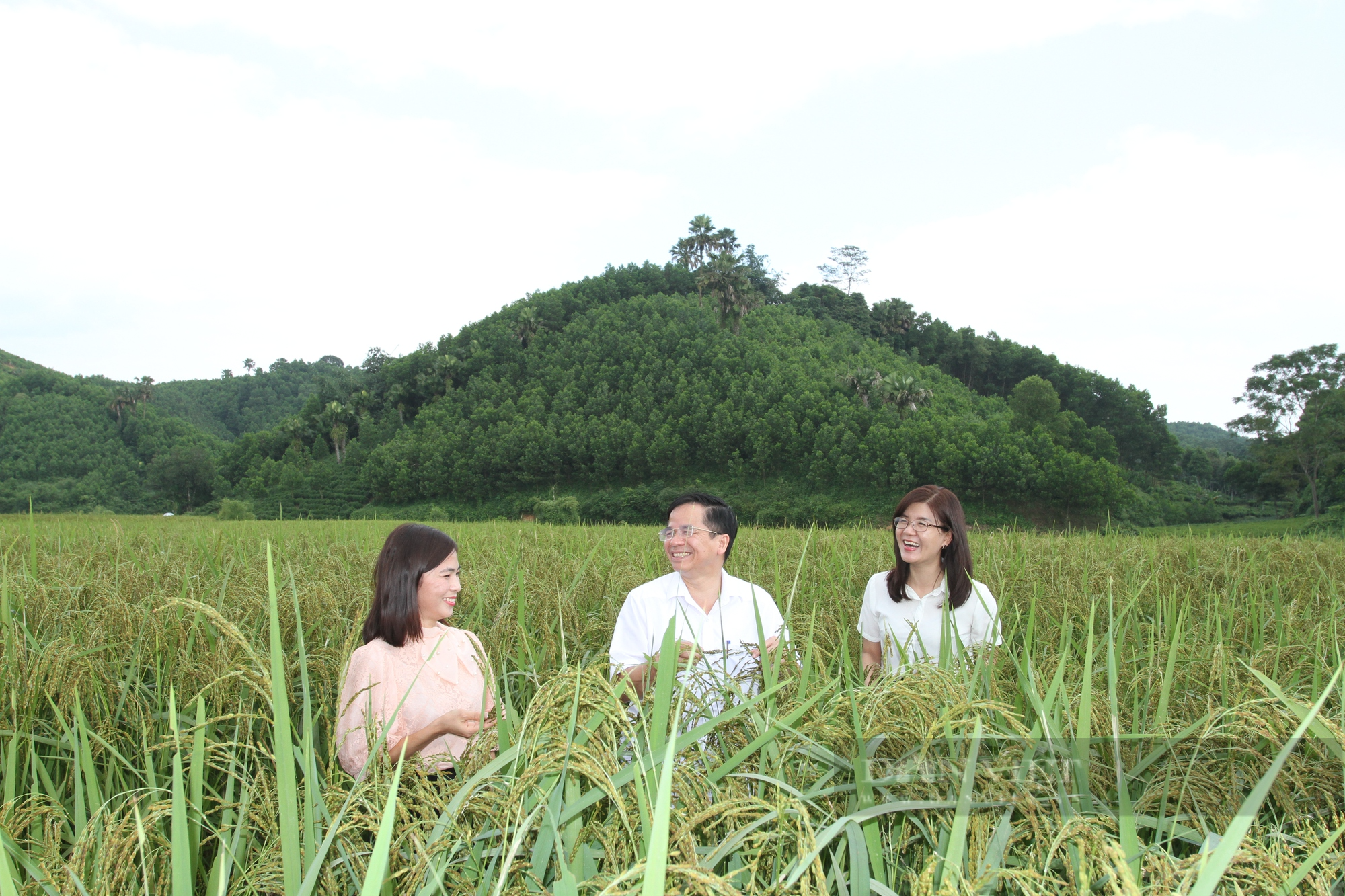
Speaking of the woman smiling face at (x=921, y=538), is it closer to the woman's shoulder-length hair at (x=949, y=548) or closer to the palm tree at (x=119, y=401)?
the woman's shoulder-length hair at (x=949, y=548)

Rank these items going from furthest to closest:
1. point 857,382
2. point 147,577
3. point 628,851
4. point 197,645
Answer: point 857,382 → point 147,577 → point 197,645 → point 628,851

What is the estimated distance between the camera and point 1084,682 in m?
1.22

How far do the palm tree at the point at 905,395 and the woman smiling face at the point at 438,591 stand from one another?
55200 millimetres

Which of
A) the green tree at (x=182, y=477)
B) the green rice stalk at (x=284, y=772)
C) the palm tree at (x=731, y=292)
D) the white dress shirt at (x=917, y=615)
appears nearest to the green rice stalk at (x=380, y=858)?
the green rice stalk at (x=284, y=772)

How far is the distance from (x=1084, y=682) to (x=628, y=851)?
0.78 meters

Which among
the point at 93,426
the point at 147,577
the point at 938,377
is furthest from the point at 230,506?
the point at 938,377

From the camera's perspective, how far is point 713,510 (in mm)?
3041

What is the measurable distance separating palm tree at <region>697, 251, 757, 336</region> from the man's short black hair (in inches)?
2890

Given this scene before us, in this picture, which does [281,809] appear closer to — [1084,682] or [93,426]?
[1084,682]

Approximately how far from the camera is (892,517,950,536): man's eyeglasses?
3.25 metres

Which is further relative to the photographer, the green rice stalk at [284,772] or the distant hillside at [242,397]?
the distant hillside at [242,397]

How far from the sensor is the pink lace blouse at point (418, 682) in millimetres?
2271

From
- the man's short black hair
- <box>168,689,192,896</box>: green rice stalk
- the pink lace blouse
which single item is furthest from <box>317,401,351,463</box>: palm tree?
<box>168,689,192,896</box>: green rice stalk

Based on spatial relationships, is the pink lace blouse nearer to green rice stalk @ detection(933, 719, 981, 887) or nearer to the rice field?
the rice field
